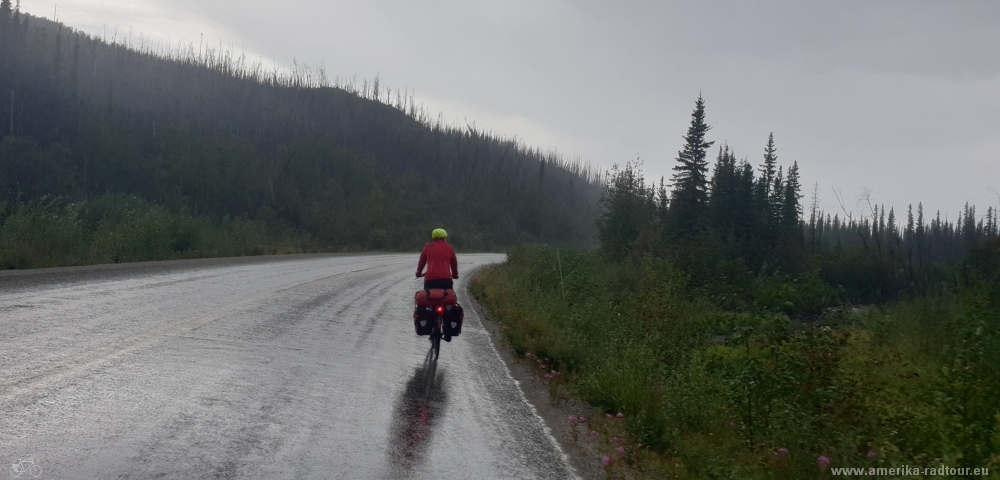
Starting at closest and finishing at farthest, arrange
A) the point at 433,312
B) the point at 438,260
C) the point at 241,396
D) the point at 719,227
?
the point at 241,396 < the point at 433,312 < the point at 438,260 < the point at 719,227

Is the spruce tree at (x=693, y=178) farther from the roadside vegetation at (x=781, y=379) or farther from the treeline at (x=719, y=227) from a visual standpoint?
the roadside vegetation at (x=781, y=379)

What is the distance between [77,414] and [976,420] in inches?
283

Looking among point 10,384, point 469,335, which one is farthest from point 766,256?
point 10,384

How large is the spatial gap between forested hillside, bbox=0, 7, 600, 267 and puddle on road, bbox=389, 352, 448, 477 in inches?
575

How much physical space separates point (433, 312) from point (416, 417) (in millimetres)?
3961

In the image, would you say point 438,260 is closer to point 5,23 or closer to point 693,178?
point 693,178

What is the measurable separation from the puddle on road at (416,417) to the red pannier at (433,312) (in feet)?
3.64

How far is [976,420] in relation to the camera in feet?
19.0

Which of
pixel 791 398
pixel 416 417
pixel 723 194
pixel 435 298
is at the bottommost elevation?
pixel 416 417

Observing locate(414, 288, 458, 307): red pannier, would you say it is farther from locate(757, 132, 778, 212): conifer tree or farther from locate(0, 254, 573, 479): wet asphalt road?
locate(757, 132, 778, 212): conifer tree

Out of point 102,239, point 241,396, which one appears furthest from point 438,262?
point 102,239

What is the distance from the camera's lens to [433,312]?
35.1ft
